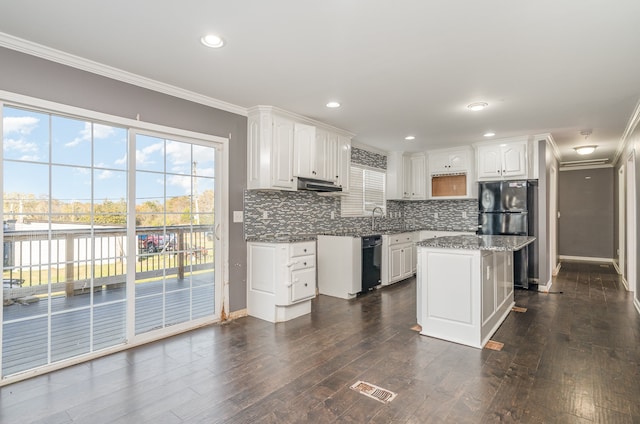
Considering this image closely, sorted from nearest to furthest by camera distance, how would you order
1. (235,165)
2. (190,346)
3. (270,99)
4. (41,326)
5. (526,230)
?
1. (41,326)
2. (190,346)
3. (270,99)
4. (235,165)
5. (526,230)

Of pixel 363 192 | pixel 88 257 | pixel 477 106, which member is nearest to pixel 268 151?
pixel 88 257

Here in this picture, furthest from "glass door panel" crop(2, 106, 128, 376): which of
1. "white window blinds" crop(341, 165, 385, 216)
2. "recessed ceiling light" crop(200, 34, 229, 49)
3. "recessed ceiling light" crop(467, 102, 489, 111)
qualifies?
"recessed ceiling light" crop(467, 102, 489, 111)

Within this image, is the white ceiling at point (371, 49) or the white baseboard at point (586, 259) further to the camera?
the white baseboard at point (586, 259)

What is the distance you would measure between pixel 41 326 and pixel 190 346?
1.20 metres

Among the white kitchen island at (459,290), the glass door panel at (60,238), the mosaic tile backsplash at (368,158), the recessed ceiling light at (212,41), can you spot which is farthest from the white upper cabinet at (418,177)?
the glass door panel at (60,238)

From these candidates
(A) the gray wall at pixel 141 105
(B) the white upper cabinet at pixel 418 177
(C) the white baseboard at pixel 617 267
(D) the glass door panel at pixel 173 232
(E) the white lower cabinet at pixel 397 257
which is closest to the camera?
(A) the gray wall at pixel 141 105

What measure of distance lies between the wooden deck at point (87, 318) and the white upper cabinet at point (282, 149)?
51.8 inches

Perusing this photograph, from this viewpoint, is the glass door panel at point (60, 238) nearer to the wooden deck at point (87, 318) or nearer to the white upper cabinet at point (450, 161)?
the wooden deck at point (87, 318)

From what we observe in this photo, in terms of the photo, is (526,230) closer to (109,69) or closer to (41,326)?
(109,69)

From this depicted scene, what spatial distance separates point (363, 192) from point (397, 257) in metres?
1.32

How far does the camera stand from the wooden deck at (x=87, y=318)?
2.61 metres

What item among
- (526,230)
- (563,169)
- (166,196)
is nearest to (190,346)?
(166,196)

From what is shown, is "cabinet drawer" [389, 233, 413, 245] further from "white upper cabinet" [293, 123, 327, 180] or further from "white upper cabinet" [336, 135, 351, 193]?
"white upper cabinet" [293, 123, 327, 180]

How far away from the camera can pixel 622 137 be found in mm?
5406
